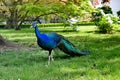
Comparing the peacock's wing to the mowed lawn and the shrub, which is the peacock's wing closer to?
the mowed lawn

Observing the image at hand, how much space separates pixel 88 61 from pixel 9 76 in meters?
1.96

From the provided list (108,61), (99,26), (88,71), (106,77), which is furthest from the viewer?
(99,26)

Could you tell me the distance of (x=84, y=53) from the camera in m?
7.92

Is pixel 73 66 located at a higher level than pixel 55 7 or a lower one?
higher

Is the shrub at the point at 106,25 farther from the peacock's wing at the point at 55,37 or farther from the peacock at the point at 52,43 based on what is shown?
the peacock's wing at the point at 55,37

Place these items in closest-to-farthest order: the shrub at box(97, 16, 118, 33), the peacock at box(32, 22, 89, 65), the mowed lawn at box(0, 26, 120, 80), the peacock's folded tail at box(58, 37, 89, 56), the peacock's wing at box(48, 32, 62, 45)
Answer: the mowed lawn at box(0, 26, 120, 80), the peacock at box(32, 22, 89, 65), the peacock's wing at box(48, 32, 62, 45), the peacock's folded tail at box(58, 37, 89, 56), the shrub at box(97, 16, 118, 33)

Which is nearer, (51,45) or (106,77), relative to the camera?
(106,77)

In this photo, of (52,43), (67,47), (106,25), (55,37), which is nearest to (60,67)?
(52,43)

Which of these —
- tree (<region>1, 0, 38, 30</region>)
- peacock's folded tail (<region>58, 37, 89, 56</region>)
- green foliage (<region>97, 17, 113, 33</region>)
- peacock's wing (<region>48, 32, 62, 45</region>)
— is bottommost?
tree (<region>1, 0, 38, 30</region>)

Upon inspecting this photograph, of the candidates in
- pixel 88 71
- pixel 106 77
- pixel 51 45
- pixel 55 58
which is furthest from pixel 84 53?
pixel 106 77

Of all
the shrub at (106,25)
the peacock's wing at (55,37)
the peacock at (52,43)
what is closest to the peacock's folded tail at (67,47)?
the peacock at (52,43)

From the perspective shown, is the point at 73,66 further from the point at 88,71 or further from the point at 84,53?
the point at 84,53

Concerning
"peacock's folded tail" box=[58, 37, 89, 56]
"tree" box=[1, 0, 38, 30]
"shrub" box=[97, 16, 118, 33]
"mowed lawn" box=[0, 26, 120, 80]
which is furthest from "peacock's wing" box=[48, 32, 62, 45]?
"tree" box=[1, 0, 38, 30]

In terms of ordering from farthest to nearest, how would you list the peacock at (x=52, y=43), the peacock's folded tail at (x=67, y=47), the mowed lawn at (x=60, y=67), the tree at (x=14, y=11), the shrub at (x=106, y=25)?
the tree at (x=14, y=11) < the shrub at (x=106, y=25) < the peacock's folded tail at (x=67, y=47) < the peacock at (x=52, y=43) < the mowed lawn at (x=60, y=67)
